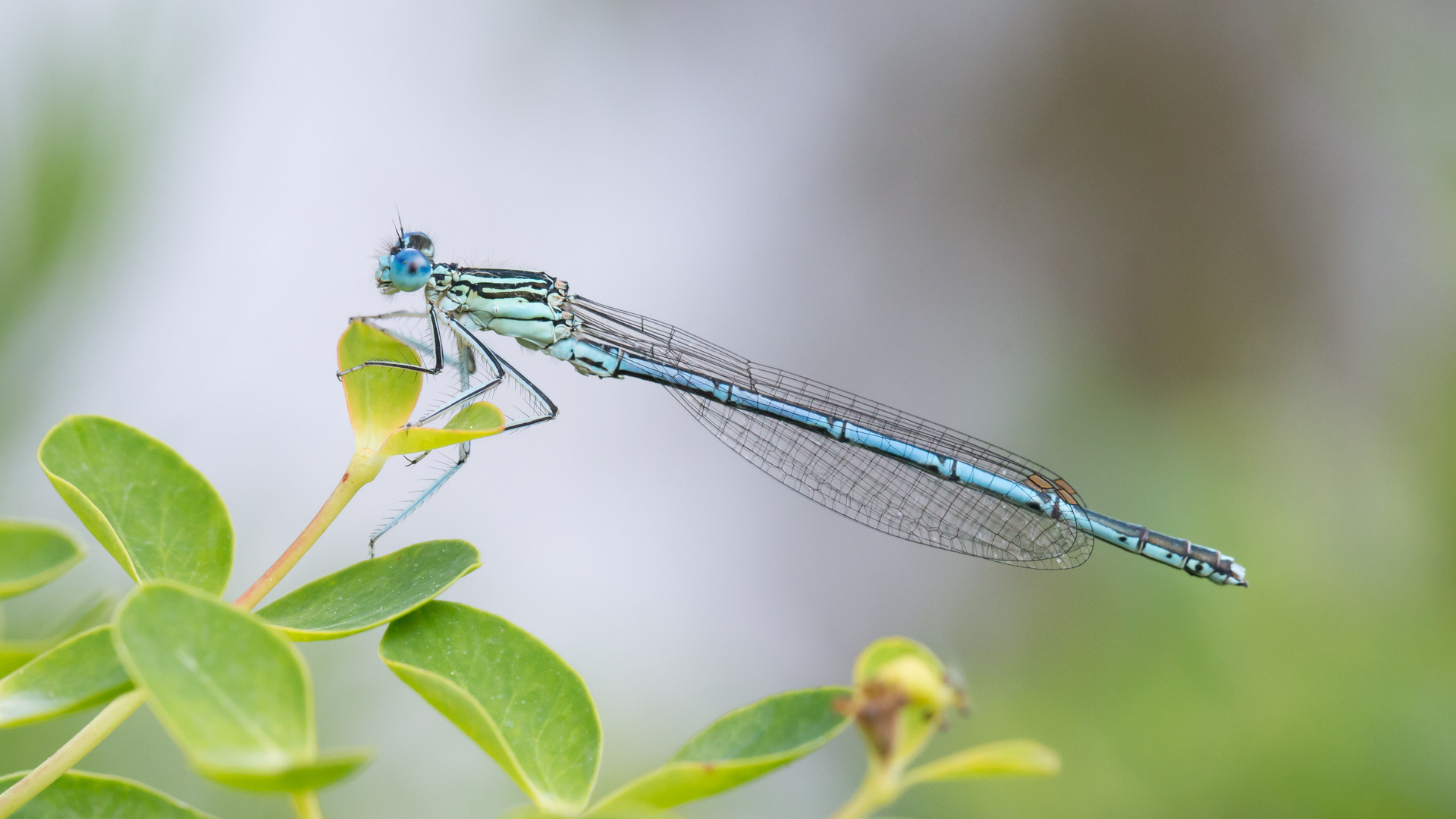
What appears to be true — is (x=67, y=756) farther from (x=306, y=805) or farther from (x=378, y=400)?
(x=378, y=400)

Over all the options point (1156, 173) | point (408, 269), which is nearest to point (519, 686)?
point (408, 269)

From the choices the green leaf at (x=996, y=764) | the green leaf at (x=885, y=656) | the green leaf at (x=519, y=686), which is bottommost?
the green leaf at (x=519, y=686)

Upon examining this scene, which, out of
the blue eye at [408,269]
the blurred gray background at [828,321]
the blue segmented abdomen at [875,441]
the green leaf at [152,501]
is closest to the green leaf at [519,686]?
the green leaf at [152,501]

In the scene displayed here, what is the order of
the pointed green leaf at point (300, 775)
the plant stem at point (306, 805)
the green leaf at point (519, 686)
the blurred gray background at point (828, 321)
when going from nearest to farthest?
the pointed green leaf at point (300, 775) → the plant stem at point (306, 805) → the green leaf at point (519, 686) → the blurred gray background at point (828, 321)

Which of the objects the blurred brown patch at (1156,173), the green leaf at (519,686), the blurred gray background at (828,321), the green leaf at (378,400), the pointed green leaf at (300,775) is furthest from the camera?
the blurred brown patch at (1156,173)

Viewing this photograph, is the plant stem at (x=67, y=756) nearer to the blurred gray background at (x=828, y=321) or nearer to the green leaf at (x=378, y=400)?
the green leaf at (x=378, y=400)

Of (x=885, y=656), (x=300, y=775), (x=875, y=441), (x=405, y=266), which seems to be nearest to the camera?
(x=300, y=775)
